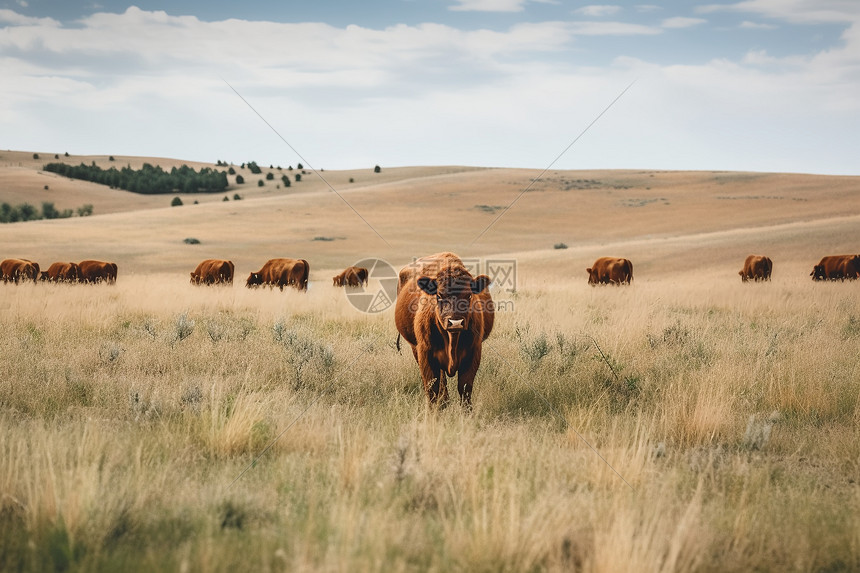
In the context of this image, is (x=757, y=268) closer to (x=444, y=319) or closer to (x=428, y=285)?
(x=428, y=285)

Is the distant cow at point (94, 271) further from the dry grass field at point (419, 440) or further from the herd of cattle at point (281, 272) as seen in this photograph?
the dry grass field at point (419, 440)

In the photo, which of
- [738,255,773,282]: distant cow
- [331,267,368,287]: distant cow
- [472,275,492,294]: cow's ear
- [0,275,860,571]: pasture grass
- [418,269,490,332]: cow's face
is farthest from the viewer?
[331,267,368,287]: distant cow

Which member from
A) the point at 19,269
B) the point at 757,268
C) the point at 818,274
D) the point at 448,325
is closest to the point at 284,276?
the point at 19,269

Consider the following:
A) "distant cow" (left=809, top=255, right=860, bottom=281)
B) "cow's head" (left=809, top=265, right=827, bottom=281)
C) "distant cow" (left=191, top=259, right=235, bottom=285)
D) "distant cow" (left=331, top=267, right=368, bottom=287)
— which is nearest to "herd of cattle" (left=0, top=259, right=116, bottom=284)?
"distant cow" (left=191, top=259, right=235, bottom=285)

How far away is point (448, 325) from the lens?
5.44 meters

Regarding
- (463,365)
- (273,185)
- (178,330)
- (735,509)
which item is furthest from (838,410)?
(273,185)

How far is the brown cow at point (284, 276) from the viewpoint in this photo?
70.2ft

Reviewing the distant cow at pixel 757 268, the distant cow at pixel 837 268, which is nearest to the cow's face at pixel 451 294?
the distant cow at pixel 837 268

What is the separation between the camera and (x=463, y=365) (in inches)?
241

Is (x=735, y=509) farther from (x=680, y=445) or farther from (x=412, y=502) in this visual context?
(x=412, y=502)

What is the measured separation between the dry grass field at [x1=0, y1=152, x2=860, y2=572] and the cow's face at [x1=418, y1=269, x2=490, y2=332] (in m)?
0.95

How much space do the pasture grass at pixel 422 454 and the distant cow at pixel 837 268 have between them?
1387 centimetres

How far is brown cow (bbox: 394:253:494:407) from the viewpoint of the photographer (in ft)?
18.7

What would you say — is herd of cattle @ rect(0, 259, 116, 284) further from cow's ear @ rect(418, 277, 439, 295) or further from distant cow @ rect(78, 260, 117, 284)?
cow's ear @ rect(418, 277, 439, 295)
